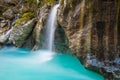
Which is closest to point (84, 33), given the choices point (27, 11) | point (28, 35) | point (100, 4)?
point (100, 4)

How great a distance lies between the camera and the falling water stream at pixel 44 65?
293 inches

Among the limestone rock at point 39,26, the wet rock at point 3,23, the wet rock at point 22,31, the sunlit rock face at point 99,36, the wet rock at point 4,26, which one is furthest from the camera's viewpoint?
the wet rock at point 3,23

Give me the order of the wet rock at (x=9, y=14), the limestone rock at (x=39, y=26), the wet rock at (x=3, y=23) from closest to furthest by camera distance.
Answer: the limestone rock at (x=39, y=26) < the wet rock at (x=3, y=23) < the wet rock at (x=9, y=14)

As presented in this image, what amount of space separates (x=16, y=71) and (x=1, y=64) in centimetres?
136

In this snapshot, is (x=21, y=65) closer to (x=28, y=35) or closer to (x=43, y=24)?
(x=43, y=24)

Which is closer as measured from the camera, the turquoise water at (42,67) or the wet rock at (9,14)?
the turquoise water at (42,67)

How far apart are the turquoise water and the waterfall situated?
0.38 m

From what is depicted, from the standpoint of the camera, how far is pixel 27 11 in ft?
46.1

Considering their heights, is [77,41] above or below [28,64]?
above

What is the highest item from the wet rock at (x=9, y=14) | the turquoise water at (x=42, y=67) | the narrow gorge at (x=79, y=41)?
the wet rock at (x=9, y=14)

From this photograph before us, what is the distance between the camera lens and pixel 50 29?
10.9 meters

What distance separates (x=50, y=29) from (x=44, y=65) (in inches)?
101

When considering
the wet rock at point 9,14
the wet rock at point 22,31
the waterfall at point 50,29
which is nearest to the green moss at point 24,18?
the wet rock at point 22,31

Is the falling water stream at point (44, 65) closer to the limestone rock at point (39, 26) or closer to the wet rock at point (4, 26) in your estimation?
the limestone rock at point (39, 26)
